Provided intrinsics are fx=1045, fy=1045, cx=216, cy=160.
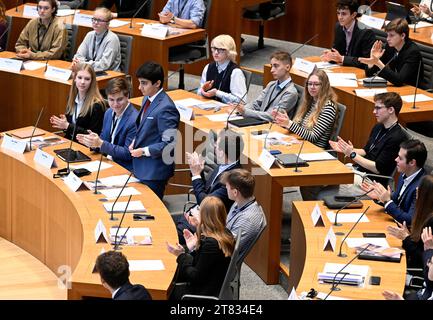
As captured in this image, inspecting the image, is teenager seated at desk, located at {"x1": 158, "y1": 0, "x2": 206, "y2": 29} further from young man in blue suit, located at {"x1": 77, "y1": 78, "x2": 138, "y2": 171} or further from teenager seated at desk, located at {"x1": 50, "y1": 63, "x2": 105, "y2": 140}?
young man in blue suit, located at {"x1": 77, "y1": 78, "x2": 138, "y2": 171}

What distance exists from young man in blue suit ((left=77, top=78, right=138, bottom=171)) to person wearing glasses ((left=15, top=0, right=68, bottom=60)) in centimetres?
250

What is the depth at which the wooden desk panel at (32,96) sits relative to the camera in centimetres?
920

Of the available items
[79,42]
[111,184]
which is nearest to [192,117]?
[111,184]

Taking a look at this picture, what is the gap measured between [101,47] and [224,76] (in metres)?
1.45

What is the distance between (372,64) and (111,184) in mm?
3098

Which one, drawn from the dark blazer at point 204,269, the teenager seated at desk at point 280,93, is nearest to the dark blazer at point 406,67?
the teenager seated at desk at point 280,93

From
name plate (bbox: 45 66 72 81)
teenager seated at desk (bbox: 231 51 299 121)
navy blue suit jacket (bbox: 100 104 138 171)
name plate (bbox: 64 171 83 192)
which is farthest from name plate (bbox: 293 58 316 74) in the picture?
name plate (bbox: 64 171 83 192)

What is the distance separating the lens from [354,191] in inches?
285

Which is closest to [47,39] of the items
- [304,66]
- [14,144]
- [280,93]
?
[304,66]

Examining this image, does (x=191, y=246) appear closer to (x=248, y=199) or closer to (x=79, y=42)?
(x=248, y=199)

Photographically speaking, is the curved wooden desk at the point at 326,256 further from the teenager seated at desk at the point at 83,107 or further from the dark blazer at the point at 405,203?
the teenager seated at desk at the point at 83,107

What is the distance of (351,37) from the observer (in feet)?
31.5

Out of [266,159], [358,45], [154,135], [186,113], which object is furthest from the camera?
[358,45]

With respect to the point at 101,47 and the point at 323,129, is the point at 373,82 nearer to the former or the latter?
the point at 323,129
